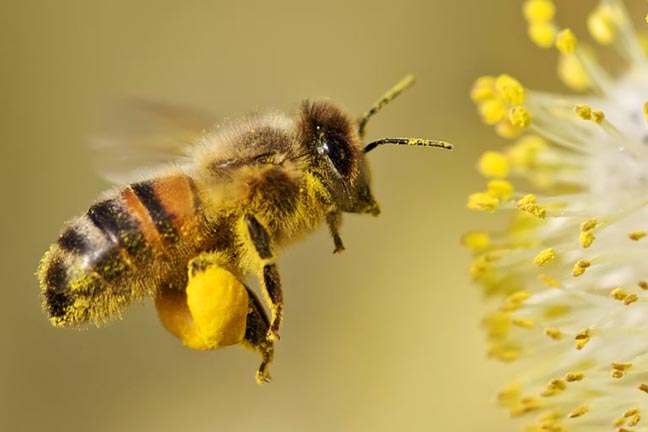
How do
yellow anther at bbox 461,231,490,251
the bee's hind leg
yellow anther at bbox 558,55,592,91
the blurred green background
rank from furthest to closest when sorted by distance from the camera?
the blurred green background → yellow anther at bbox 558,55,592,91 → yellow anther at bbox 461,231,490,251 → the bee's hind leg

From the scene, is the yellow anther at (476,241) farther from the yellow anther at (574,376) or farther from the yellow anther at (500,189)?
the yellow anther at (574,376)

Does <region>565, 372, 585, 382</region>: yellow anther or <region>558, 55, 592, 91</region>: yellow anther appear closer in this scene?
<region>565, 372, 585, 382</region>: yellow anther

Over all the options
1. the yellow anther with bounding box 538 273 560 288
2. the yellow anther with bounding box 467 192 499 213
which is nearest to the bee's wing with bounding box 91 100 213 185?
the yellow anther with bounding box 467 192 499 213

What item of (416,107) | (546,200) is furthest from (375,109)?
(416,107)

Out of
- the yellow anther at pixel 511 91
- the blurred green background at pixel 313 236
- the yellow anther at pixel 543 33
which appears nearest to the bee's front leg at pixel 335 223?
the yellow anther at pixel 511 91

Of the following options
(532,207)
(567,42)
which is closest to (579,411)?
(532,207)

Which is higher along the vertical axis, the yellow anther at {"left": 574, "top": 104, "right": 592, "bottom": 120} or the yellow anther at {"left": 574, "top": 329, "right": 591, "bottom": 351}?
the yellow anther at {"left": 574, "top": 104, "right": 592, "bottom": 120}

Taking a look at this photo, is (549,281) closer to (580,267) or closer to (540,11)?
(580,267)

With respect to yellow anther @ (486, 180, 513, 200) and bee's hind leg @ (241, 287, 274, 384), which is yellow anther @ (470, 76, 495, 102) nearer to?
yellow anther @ (486, 180, 513, 200)
